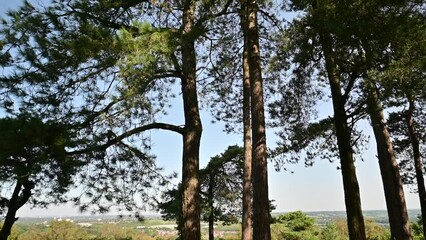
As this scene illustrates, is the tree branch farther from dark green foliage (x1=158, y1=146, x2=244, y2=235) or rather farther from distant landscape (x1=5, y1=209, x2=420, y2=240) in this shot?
distant landscape (x1=5, y1=209, x2=420, y2=240)

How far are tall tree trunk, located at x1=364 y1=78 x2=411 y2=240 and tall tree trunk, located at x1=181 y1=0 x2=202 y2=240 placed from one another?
10.3ft

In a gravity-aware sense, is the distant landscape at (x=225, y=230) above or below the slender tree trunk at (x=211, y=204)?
below

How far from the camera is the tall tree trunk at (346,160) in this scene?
525 cm

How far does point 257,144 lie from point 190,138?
4.11 feet

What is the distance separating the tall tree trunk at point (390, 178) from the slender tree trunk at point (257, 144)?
196 centimetres

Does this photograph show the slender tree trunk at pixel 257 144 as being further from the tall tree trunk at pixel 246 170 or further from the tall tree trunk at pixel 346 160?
the tall tree trunk at pixel 246 170

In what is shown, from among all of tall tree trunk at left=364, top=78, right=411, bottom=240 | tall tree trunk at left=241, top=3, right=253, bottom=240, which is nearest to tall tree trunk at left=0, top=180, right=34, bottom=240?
tall tree trunk at left=241, top=3, right=253, bottom=240

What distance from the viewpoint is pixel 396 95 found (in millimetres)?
5129

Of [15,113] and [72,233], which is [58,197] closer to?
[15,113]

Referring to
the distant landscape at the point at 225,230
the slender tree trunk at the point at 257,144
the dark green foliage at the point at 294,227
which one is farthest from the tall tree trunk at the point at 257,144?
the dark green foliage at the point at 294,227

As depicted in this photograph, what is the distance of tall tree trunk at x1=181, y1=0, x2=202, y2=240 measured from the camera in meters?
4.30

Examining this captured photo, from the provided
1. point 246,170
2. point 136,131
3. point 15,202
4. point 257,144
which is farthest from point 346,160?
point 15,202

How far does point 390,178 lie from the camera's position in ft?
Result: 22.3

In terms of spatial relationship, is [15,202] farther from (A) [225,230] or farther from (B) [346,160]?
(A) [225,230]
